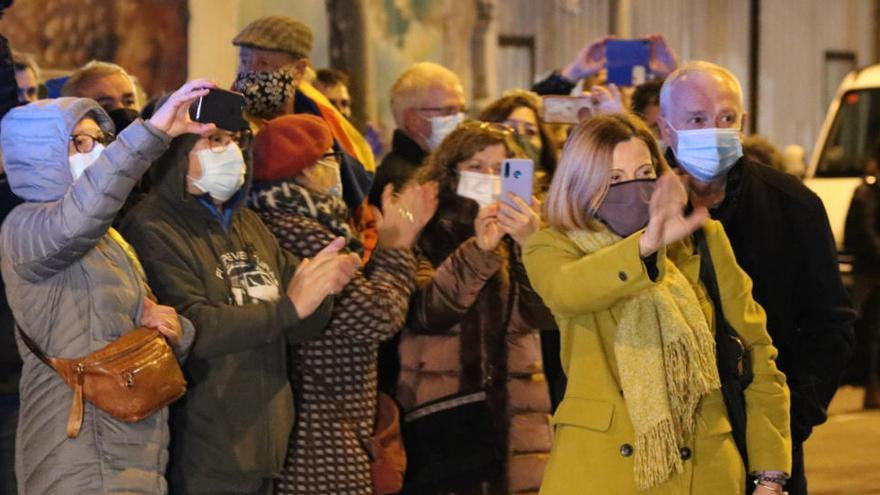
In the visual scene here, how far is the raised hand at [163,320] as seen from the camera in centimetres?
465

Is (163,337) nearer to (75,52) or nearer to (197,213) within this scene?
(197,213)

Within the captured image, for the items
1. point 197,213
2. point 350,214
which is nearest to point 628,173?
point 197,213

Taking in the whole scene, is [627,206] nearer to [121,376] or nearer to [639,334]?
[639,334]

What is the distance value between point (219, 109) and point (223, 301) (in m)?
0.62

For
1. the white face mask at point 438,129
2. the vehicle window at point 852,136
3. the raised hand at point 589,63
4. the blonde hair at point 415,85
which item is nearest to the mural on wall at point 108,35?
the raised hand at point 589,63

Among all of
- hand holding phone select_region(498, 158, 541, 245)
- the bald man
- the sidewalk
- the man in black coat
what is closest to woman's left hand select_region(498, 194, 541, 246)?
hand holding phone select_region(498, 158, 541, 245)

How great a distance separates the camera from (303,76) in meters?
6.88

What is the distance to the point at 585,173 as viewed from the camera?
455cm

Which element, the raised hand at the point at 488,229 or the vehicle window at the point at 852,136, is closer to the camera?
the raised hand at the point at 488,229

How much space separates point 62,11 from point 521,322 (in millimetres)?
5386

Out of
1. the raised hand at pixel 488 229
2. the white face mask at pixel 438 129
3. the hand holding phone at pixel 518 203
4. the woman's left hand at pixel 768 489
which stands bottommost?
the woman's left hand at pixel 768 489

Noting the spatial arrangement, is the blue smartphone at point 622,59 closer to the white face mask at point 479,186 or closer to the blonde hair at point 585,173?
the white face mask at point 479,186

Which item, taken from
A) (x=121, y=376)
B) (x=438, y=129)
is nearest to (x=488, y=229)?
(x=438, y=129)

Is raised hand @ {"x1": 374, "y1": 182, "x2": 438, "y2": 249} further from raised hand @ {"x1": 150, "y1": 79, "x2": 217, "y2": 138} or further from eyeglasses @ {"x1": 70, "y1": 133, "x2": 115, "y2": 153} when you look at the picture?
eyeglasses @ {"x1": 70, "y1": 133, "x2": 115, "y2": 153}
